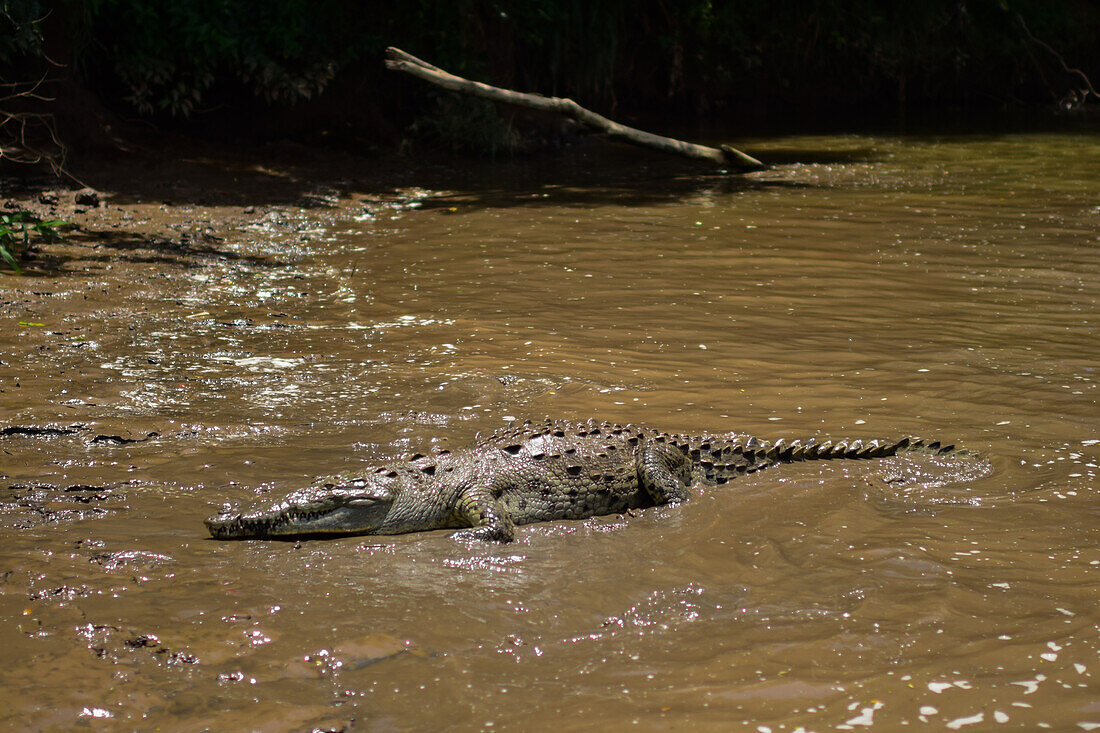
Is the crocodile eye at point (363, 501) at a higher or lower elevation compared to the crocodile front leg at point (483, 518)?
higher

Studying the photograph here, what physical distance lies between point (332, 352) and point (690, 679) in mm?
4224

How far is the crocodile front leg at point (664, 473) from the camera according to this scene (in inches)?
183

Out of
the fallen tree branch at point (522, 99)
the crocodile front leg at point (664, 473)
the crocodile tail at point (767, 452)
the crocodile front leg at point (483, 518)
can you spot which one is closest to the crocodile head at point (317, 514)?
the crocodile front leg at point (483, 518)

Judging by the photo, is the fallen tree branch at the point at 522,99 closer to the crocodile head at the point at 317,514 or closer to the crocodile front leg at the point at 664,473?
the crocodile front leg at the point at 664,473

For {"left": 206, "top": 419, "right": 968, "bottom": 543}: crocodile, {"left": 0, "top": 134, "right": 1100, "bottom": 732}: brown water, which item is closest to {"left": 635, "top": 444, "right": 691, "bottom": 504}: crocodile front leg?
{"left": 206, "top": 419, "right": 968, "bottom": 543}: crocodile

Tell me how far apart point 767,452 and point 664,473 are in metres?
0.56

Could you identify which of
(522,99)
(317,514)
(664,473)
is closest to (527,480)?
(664,473)

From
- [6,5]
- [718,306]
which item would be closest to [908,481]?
[718,306]

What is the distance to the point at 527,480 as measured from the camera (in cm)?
454

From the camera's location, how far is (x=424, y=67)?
1206 centimetres

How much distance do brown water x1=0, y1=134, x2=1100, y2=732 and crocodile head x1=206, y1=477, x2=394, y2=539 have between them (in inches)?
3.3

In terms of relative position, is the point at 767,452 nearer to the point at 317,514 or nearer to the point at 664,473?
the point at 664,473

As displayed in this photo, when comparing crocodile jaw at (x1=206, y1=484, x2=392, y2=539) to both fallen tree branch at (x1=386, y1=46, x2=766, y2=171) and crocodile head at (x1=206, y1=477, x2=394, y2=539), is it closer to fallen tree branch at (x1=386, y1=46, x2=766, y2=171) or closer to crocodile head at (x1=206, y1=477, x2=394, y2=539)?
crocodile head at (x1=206, y1=477, x2=394, y2=539)

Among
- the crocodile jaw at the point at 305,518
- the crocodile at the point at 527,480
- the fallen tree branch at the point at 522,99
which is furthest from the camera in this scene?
the fallen tree branch at the point at 522,99
